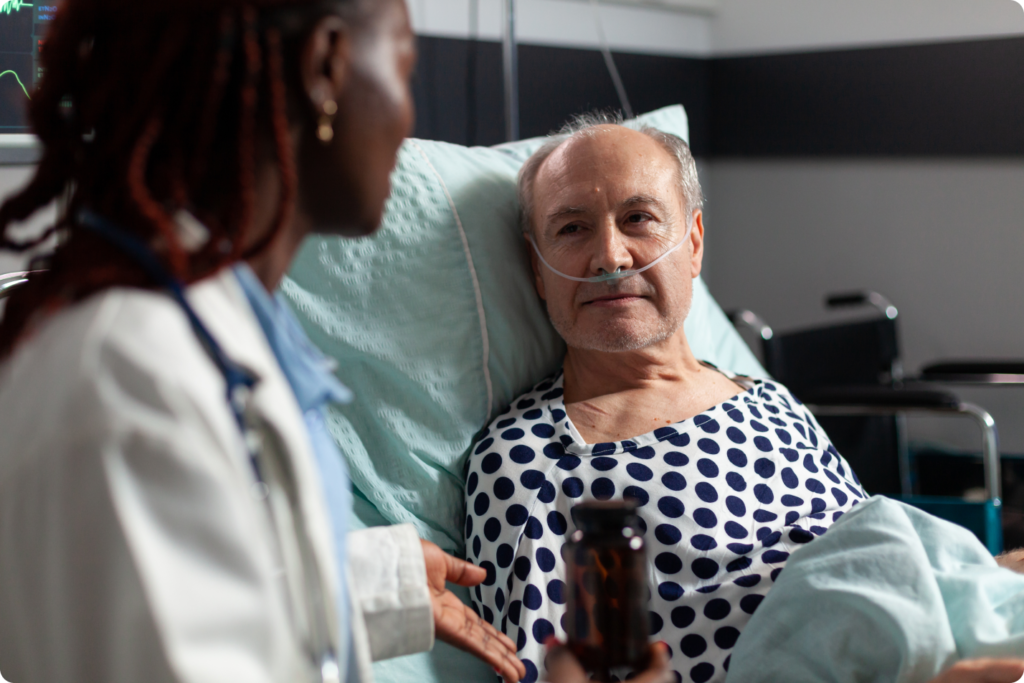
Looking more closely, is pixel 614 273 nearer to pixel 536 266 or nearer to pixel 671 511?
pixel 536 266

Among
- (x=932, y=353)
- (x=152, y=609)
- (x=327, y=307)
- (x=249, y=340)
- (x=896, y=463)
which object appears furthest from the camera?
(x=932, y=353)

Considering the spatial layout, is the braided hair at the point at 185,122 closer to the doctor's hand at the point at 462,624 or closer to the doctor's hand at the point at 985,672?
the doctor's hand at the point at 462,624

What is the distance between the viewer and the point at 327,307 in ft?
5.07

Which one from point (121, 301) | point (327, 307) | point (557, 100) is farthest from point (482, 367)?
point (557, 100)

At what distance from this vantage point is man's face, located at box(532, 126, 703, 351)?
156cm

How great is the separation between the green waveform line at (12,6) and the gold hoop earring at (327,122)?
1.11 meters

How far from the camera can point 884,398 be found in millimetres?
2033

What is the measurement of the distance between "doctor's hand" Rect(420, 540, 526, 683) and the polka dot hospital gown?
20cm

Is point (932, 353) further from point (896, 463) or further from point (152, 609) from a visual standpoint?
point (152, 609)

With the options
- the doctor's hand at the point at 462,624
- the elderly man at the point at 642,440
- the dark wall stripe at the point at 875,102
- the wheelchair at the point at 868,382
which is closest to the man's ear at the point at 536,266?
the elderly man at the point at 642,440

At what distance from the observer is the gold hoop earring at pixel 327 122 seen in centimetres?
70

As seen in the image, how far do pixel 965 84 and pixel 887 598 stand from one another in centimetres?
239

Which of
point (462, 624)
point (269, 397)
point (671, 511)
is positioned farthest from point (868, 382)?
point (269, 397)

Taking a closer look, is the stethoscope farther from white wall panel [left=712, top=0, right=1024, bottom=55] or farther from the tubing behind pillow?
white wall panel [left=712, top=0, right=1024, bottom=55]
